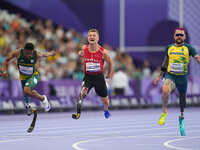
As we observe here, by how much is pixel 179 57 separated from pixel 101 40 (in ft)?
63.7

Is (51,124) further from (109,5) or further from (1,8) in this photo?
(109,5)

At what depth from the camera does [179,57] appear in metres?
13.9

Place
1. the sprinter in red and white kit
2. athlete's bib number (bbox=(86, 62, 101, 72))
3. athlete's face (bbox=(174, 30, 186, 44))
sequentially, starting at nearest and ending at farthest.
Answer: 1. athlete's face (bbox=(174, 30, 186, 44))
2. the sprinter in red and white kit
3. athlete's bib number (bbox=(86, 62, 101, 72))

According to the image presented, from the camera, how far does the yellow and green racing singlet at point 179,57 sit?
13.9 metres

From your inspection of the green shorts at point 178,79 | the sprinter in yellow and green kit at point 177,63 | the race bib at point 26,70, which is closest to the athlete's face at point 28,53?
the race bib at point 26,70

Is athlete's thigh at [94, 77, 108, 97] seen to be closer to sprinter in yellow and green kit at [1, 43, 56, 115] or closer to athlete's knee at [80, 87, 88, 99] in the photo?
athlete's knee at [80, 87, 88, 99]

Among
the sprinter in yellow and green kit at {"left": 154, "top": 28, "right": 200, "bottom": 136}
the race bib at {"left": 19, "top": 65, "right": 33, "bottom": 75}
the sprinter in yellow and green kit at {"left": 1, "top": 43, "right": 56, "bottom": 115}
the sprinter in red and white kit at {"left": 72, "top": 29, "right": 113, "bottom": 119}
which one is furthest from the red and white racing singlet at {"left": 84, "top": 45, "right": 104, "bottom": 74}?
the sprinter in yellow and green kit at {"left": 154, "top": 28, "right": 200, "bottom": 136}

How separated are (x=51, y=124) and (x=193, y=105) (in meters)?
12.6

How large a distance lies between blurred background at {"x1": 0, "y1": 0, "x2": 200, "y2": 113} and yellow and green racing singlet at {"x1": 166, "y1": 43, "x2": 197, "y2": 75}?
386 inches

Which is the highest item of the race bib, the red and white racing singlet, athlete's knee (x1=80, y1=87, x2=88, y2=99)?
the red and white racing singlet

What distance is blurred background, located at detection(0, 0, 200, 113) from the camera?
80.4 feet

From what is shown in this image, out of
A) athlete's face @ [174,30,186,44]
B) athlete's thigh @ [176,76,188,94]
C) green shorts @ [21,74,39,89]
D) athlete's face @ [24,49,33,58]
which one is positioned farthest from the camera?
green shorts @ [21,74,39,89]

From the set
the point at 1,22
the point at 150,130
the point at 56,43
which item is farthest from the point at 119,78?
the point at 150,130

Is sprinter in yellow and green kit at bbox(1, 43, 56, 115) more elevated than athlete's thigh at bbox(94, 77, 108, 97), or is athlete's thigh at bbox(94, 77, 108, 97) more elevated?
sprinter in yellow and green kit at bbox(1, 43, 56, 115)
